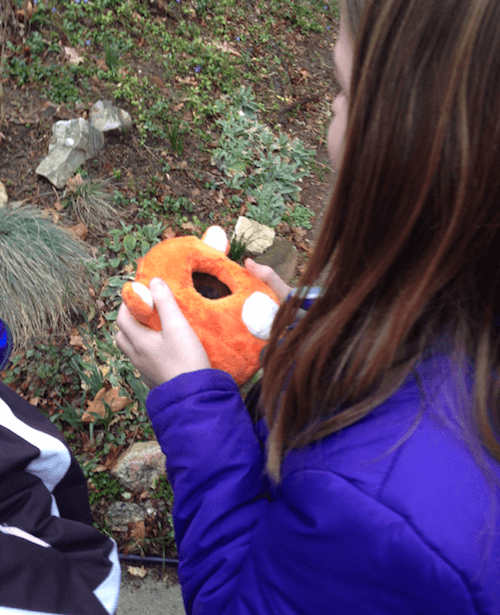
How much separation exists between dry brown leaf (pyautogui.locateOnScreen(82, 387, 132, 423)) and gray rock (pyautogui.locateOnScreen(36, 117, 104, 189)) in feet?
5.36

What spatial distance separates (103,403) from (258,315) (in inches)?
56.0

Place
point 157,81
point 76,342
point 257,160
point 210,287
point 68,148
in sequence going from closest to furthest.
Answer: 1. point 210,287
2. point 76,342
3. point 68,148
4. point 157,81
5. point 257,160

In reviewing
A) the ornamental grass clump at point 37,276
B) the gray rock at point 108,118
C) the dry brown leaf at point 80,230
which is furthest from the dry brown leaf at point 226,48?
the ornamental grass clump at point 37,276

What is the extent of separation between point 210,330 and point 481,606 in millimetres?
914

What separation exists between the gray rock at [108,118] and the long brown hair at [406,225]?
9.92ft

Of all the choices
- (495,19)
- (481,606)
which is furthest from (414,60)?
(481,606)

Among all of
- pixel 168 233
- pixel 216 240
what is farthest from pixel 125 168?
pixel 216 240

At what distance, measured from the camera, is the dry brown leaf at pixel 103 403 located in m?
2.35

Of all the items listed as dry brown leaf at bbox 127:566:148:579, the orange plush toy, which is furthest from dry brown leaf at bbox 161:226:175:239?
dry brown leaf at bbox 127:566:148:579

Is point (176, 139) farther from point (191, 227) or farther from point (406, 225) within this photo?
point (406, 225)

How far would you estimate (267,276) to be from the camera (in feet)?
5.07

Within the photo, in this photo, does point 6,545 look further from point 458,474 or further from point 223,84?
point 223,84

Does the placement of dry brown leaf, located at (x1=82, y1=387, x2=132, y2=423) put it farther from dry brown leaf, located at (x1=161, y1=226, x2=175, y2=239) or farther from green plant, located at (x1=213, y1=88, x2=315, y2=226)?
green plant, located at (x1=213, y1=88, x2=315, y2=226)

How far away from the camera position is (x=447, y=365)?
0.73m
